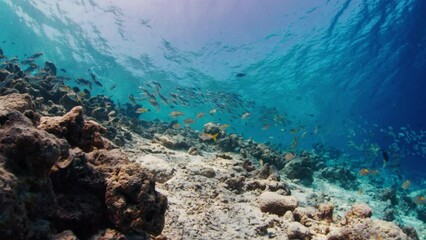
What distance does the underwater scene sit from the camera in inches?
115

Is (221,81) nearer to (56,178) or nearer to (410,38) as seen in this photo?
(410,38)

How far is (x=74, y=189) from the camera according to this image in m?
2.97

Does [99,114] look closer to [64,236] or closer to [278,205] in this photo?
[278,205]

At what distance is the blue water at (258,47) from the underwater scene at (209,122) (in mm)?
197

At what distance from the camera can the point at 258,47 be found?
33.5 m

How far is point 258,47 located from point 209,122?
2043cm

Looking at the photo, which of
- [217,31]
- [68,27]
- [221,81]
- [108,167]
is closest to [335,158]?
[217,31]

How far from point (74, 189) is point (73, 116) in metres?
1.01

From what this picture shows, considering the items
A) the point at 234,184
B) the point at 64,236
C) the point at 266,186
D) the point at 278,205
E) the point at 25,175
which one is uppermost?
the point at 266,186

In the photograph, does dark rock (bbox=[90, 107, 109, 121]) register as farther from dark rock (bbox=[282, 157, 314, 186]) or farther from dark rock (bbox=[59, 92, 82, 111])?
dark rock (bbox=[282, 157, 314, 186])

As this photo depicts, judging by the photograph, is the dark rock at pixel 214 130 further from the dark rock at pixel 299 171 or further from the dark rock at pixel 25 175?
the dark rock at pixel 25 175

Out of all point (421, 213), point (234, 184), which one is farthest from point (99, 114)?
point (421, 213)

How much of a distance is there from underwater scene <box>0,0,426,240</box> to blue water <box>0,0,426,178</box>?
0.20 metres

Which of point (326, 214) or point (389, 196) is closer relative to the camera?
point (326, 214)
